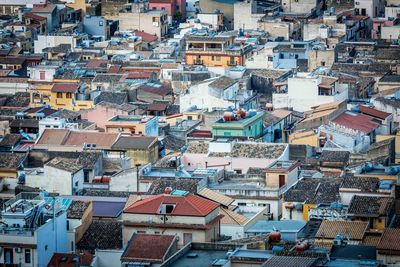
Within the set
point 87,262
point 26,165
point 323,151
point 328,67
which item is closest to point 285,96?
point 328,67


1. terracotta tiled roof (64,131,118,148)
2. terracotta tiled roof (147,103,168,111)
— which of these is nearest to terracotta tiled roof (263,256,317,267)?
terracotta tiled roof (64,131,118,148)

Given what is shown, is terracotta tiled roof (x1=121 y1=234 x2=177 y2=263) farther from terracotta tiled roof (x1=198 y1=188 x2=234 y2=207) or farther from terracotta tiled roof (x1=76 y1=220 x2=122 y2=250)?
terracotta tiled roof (x1=198 y1=188 x2=234 y2=207)

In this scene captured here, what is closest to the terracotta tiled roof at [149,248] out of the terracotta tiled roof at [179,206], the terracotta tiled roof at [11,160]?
the terracotta tiled roof at [179,206]

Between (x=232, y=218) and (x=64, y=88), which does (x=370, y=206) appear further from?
(x=64, y=88)

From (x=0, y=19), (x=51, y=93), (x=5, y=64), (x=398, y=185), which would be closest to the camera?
(x=398, y=185)

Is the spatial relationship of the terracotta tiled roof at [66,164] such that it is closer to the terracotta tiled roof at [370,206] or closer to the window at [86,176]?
the window at [86,176]

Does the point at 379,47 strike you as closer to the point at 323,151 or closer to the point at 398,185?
the point at 323,151
